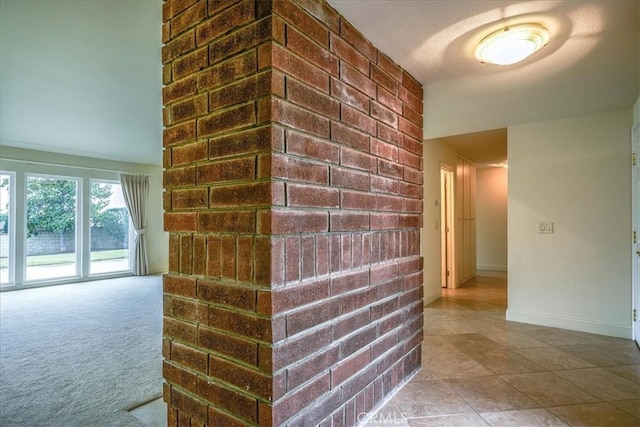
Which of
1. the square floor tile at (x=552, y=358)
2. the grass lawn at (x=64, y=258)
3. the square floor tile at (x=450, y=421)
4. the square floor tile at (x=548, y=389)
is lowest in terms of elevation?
the square floor tile at (x=552, y=358)

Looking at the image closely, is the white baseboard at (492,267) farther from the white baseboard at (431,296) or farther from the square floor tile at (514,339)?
the square floor tile at (514,339)

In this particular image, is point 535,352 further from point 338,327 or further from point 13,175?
point 13,175

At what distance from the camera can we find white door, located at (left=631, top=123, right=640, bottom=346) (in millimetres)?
2779

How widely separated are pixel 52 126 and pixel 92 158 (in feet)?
6.43

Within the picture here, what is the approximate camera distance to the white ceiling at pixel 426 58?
161 centimetres

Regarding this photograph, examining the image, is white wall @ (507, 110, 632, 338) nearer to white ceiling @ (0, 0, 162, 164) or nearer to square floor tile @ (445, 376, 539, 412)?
square floor tile @ (445, 376, 539, 412)

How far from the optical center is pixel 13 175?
532cm

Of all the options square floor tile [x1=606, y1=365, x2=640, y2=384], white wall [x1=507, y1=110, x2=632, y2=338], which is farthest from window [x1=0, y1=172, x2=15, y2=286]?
square floor tile [x1=606, y1=365, x2=640, y2=384]

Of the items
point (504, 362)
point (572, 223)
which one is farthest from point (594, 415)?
point (572, 223)

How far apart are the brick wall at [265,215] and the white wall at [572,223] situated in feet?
8.73

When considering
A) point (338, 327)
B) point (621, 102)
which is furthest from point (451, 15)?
point (621, 102)

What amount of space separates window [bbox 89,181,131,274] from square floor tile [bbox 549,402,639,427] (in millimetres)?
7052

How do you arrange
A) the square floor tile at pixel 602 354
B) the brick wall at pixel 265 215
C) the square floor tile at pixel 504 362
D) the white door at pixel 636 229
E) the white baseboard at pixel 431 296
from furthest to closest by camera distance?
the white baseboard at pixel 431 296, the white door at pixel 636 229, the square floor tile at pixel 602 354, the square floor tile at pixel 504 362, the brick wall at pixel 265 215

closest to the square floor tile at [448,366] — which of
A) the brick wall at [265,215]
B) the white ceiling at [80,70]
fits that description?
the brick wall at [265,215]
